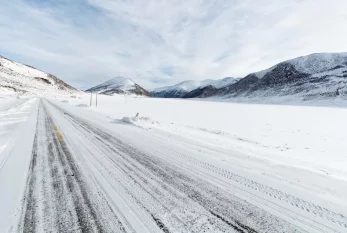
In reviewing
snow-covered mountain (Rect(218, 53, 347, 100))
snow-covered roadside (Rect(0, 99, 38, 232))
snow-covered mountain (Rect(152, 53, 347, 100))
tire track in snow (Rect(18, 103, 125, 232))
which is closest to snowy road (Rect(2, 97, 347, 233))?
tire track in snow (Rect(18, 103, 125, 232))

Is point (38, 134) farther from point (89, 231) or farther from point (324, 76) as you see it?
point (324, 76)

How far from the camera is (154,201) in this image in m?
3.40

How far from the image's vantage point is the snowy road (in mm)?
2799

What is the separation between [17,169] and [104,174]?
210cm

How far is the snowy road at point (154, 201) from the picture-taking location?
2.80 meters

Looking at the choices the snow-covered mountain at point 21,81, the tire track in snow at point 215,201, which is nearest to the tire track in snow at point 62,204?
the tire track in snow at point 215,201

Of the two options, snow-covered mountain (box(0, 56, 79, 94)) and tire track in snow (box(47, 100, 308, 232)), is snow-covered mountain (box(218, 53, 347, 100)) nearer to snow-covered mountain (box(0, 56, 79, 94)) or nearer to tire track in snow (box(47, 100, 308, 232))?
tire track in snow (box(47, 100, 308, 232))

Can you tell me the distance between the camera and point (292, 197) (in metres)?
3.77

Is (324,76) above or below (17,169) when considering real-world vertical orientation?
above

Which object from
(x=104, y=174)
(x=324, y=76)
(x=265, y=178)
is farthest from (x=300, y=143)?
(x=324, y=76)

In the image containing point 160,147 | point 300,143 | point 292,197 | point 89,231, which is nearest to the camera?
point 89,231

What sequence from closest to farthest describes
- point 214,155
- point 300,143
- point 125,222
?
point 125,222 < point 214,155 < point 300,143

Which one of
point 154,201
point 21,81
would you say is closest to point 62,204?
point 154,201

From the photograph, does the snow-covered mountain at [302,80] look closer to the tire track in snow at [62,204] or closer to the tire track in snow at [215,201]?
the tire track in snow at [215,201]
